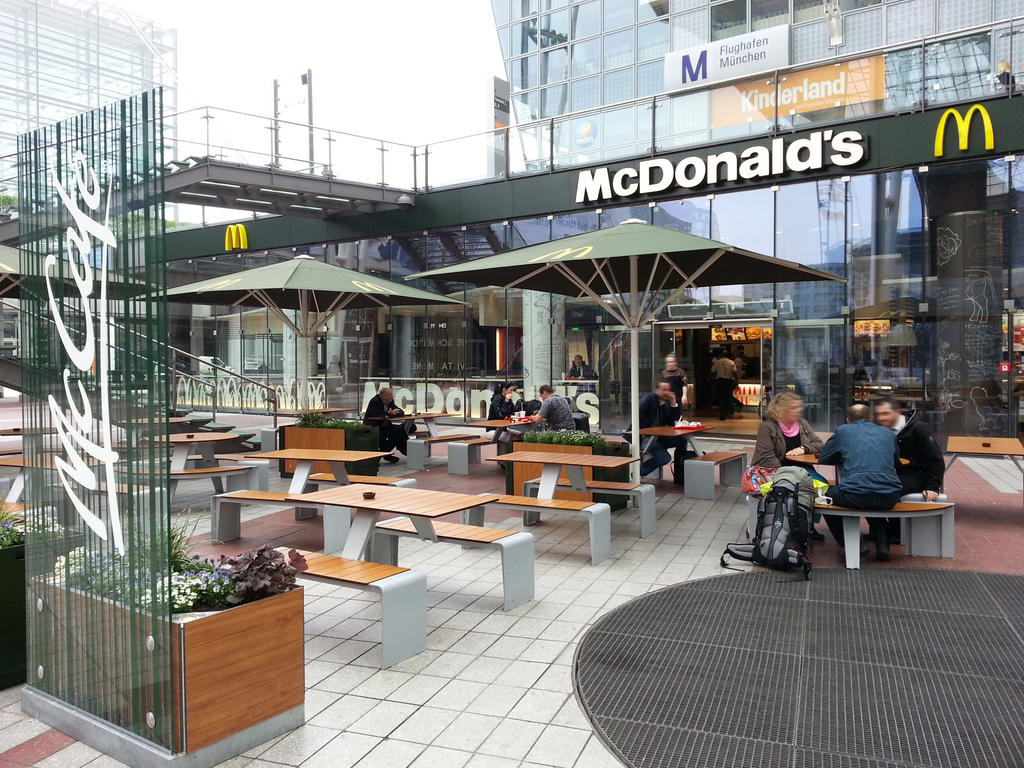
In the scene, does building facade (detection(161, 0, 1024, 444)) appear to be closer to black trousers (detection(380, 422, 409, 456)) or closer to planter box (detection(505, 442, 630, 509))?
black trousers (detection(380, 422, 409, 456))

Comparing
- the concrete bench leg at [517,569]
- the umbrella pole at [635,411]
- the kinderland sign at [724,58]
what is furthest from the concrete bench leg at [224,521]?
the kinderland sign at [724,58]

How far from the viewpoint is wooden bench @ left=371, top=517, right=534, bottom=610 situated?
18.6 feet

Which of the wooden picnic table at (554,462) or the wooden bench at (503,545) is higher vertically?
the wooden picnic table at (554,462)

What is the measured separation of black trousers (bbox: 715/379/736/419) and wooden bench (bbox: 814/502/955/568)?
9.87m

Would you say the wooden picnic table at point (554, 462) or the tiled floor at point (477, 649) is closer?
the tiled floor at point (477, 649)

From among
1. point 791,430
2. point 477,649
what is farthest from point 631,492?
point 477,649

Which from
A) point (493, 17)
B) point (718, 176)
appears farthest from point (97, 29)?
point (718, 176)

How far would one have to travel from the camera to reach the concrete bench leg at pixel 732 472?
10.9m

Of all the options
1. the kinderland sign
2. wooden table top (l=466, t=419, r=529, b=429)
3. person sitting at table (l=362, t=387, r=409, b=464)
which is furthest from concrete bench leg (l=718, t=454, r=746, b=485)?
the kinderland sign

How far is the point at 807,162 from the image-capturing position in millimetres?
13773

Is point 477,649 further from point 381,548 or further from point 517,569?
point 381,548

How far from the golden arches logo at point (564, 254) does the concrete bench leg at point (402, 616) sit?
11.9 ft

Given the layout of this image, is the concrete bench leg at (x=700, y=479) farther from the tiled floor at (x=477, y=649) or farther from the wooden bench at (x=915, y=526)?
the wooden bench at (x=915, y=526)

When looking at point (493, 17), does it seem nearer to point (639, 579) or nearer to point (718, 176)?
point (718, 176)
